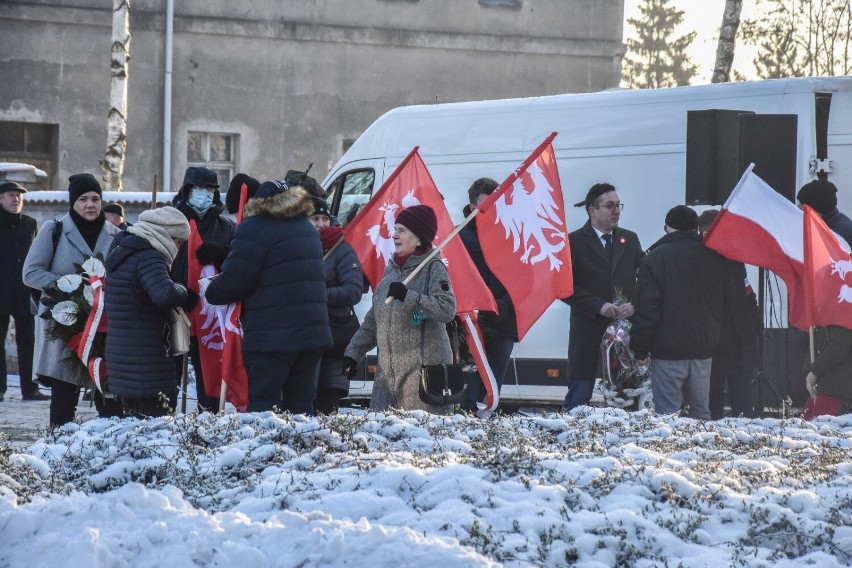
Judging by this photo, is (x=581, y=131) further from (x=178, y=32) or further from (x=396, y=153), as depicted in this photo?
(x=178, y=32)

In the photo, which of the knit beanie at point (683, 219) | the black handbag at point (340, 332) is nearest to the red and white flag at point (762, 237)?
the knit beanie at point (683, 219)

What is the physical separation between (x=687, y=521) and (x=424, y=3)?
74.5 ft

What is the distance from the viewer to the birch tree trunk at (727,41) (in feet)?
67.0

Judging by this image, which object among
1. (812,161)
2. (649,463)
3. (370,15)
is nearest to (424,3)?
(370,15)

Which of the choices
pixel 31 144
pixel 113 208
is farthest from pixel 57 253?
pixel 31 144

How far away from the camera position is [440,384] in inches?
335

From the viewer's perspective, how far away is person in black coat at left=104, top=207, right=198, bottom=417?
8758mm

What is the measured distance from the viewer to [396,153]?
13.4 m

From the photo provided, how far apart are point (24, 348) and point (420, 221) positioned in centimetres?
670

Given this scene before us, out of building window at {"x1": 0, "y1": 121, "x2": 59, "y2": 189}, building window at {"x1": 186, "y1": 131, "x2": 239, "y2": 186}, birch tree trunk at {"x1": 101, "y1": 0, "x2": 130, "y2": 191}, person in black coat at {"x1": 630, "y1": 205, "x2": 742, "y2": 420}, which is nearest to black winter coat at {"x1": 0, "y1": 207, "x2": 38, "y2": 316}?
person in black coat at {"x1": 630, "y1": 205, "x2": 742, "y2": 420}

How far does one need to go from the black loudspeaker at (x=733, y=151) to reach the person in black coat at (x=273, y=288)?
13.0ft

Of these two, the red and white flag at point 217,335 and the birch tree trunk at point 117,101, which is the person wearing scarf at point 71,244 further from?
the birch tree trunk at point 117,101

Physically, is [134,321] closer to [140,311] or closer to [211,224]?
[140,311]

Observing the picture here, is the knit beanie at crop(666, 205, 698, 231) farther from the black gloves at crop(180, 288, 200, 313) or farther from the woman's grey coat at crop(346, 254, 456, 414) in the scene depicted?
the black gloves at crop(180, 288, 200, 313)
